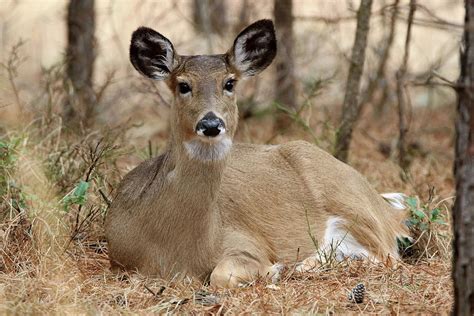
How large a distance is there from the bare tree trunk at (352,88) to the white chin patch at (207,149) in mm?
3090

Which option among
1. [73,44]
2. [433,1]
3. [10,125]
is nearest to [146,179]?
[10,125]

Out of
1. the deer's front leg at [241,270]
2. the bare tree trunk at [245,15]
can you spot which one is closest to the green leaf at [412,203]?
the deer's front leg at [241,270]

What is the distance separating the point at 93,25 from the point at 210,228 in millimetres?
4633

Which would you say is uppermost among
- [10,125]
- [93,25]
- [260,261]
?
[93,25]

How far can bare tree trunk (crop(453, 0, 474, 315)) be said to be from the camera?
13.8ft

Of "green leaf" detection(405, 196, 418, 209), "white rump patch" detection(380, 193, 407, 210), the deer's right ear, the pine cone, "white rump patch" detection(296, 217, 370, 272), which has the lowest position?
"white rump patch" detection(296, 217, 370, 272)

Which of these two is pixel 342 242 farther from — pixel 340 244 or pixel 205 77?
pixel 205 77

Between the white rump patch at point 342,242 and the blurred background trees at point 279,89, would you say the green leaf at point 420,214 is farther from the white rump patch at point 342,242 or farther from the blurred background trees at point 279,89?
the white rump patch at point 342,242

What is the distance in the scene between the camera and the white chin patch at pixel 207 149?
235 inches

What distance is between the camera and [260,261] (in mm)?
6656

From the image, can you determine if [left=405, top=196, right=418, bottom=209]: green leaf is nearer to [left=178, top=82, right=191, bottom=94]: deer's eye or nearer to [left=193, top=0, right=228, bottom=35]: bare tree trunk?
[left=178, top=82, right=191, bottom=94]: deer's eye

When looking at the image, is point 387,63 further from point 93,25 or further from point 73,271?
point 73,271

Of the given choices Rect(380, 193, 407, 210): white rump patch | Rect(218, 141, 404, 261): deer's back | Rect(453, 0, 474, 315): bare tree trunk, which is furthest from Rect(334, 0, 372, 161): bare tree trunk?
Rect(453, 0, 474, 315): bare tree trunk

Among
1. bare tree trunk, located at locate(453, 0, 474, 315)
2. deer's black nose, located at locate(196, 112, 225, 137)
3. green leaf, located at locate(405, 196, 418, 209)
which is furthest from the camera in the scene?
green leaf, located at locate(405, 196, 418, 209)
